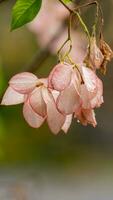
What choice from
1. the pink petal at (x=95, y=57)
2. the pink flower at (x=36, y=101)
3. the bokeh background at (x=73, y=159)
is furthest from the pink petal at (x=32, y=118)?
the bokeh background at (x=73, y=159)

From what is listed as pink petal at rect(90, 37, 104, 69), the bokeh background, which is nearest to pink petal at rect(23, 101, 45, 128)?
pink petal at rect(90, 37, 104, 69)

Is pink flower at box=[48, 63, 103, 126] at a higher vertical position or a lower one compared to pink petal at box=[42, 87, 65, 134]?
higher

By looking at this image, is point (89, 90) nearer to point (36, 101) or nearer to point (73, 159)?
point (36, 101)

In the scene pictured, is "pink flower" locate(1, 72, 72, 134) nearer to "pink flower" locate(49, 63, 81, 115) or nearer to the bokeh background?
"pink flower" locate(49, 63, 81, 115)

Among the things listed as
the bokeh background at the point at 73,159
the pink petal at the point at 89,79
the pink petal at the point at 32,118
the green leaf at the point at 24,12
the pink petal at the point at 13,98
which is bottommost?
the bokeh background at the point at 73,159

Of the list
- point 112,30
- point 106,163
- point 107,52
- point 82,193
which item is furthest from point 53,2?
point 106,163

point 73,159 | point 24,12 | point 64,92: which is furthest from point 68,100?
point 73,159

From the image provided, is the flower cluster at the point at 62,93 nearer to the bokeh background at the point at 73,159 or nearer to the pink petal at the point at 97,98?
the pink petal at the point at 97,98

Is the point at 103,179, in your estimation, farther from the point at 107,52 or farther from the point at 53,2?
the point at 107,52
